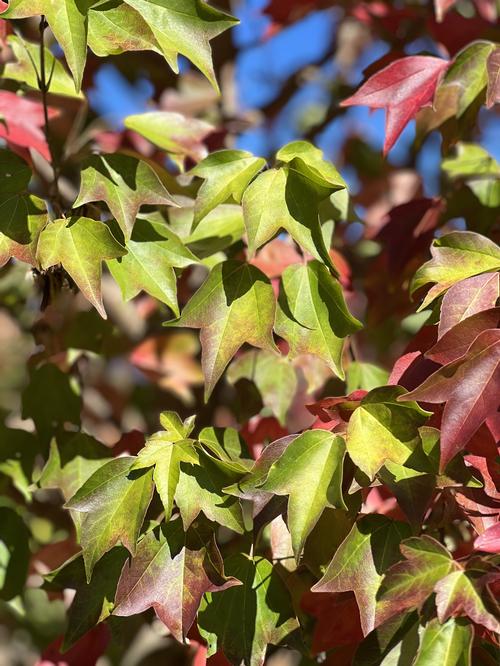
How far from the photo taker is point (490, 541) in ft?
2.97

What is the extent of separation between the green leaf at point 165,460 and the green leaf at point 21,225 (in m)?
0.25

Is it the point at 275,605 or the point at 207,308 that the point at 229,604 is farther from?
the point at 207,308

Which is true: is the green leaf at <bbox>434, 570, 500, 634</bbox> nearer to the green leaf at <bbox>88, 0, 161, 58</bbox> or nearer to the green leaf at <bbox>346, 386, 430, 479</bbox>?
the green leaf at <bbox>346, 386, 430, 479</bbox>

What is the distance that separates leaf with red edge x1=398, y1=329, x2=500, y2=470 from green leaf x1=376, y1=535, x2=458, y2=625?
4.4 inches

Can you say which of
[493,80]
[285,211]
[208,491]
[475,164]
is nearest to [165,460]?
[208,491]

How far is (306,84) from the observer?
2.62 m

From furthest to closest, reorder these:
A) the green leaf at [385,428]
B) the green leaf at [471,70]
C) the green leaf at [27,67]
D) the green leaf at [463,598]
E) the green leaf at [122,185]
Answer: the green leaf at [27,67], the green leaf at [471,70], the green leaf at [122,185], the green leaf at [385,428], the green leaf at [463,598]

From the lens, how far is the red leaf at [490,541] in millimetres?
897

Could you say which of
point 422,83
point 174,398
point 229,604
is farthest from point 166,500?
point 174,398

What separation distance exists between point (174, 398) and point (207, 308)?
1.37 metres

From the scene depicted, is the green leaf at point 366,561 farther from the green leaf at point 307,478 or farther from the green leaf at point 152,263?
the green leaf at point 152,263

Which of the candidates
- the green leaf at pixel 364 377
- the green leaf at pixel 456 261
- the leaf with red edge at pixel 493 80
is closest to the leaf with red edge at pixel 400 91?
the leaf with red edge at pixel 493 80

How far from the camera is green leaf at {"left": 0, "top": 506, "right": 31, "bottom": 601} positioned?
127 centimetres

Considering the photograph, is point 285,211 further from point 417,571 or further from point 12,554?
point 12,554
